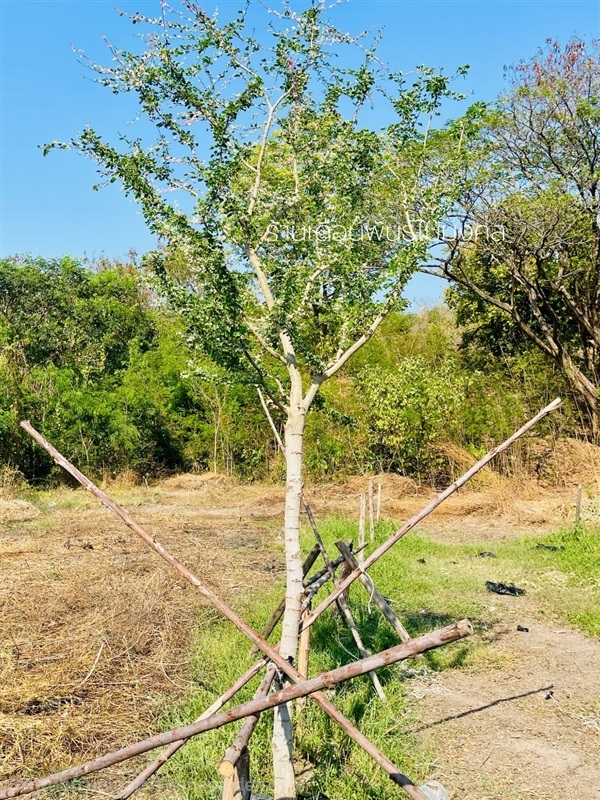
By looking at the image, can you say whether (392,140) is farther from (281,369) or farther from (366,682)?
(281,369)

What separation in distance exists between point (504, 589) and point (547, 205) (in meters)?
8.82

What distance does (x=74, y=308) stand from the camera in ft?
68.3

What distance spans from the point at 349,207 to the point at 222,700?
280 cm

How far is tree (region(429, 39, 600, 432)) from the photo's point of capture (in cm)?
1324

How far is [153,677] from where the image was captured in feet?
15.1

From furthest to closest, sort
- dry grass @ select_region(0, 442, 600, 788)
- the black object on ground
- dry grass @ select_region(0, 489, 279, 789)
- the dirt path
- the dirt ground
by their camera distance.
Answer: the black object on ground < dry grass @ select_region(0, 442, 600, 788) < dry grass @ select_region(0, 489, 279, 789) < the dirt ground < the dirt path

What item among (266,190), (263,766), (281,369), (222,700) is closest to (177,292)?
(266,190)

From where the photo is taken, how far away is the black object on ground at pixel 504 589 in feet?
23.1

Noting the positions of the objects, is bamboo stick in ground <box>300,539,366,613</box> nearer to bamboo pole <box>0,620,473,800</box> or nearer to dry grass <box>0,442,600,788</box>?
dry grass <box>0,442,600,788</box>

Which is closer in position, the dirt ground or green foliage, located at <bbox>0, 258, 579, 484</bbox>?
the dirt ground

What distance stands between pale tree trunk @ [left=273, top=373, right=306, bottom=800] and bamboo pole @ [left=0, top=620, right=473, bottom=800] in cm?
66

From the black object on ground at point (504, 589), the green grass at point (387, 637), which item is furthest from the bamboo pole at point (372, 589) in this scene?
the black object on ground at point (504, 589)

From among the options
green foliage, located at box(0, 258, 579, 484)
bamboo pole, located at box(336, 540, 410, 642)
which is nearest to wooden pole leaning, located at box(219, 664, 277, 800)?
bamboo pole, located at box(336, 540, 410, 642)

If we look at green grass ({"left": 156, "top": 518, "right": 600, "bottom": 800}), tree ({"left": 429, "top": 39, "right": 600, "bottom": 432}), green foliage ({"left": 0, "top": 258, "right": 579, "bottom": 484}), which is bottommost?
green grass ({"left": 156, "top": 518, "right": 600, "bottom": 800})
